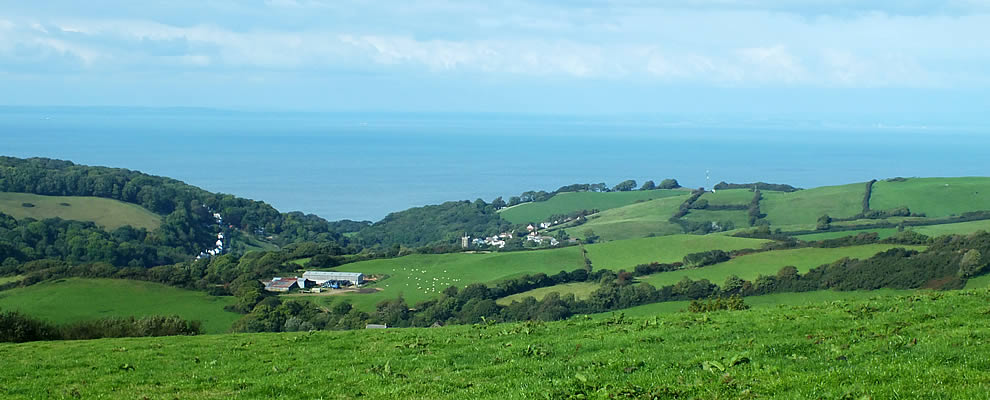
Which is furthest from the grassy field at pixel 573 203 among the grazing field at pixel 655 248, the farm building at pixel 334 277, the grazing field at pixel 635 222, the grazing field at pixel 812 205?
the farm building at pixel 334 277

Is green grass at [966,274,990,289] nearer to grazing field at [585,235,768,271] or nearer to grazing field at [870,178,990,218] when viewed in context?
grazing field at [585,235,768,271]

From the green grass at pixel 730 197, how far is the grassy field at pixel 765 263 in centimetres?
5437

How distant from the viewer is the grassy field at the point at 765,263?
52812 mm

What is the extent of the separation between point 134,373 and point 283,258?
57501 millimetres

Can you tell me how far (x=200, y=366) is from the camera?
1445 centimetres

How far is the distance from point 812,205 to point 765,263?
53560mm

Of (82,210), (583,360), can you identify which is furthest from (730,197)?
(583,360)

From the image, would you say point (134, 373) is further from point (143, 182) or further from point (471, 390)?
point (143, 182)

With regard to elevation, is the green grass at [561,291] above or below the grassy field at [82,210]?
below

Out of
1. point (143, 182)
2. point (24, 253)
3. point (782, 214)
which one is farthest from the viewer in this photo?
point (143, 182)

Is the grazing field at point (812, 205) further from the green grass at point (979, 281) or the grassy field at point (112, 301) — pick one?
the grassy field at point (112, 301)

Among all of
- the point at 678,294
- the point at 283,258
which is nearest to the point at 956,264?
the point at 678,294

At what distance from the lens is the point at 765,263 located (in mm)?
55188

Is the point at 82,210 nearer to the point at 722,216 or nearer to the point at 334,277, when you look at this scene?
the point at 334,277
